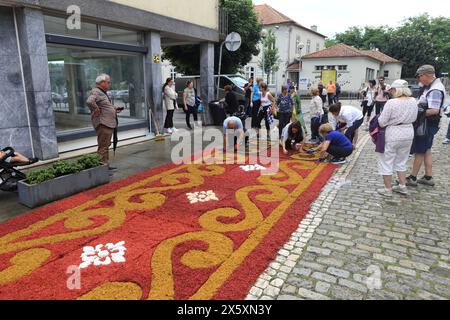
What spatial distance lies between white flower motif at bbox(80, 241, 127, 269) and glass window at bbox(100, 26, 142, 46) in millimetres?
6776

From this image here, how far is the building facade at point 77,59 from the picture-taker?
22.0 ft

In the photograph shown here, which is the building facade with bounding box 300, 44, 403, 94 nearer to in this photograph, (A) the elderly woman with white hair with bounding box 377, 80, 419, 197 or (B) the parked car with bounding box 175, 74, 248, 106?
(B) the parked car with bounding box 175, 74, 248, 106

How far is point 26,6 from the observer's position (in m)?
6.41

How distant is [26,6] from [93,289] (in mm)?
6039

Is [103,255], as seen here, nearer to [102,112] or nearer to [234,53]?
[102,112]

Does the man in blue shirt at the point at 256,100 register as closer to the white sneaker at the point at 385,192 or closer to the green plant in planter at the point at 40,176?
the white sneaker at the point at 385,192

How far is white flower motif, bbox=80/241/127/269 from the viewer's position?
342 cm

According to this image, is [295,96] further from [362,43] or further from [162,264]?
[362,43]

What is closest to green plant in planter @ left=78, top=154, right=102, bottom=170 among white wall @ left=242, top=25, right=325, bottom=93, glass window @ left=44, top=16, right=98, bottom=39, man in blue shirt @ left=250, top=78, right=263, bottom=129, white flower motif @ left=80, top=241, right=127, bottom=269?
white flower motif @ left=80, top=241, right=127, bottom=269

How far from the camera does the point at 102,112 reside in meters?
6.04

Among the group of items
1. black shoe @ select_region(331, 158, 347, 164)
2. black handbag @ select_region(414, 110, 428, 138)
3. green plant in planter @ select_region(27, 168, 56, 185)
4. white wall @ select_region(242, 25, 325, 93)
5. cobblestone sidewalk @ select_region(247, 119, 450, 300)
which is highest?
white wall @ select_region(242, 25, 325, 93)

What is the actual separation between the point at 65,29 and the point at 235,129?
4720mm

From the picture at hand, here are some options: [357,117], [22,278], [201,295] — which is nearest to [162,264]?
[201,295]

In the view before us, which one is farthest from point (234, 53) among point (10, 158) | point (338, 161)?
point (10, 158)
